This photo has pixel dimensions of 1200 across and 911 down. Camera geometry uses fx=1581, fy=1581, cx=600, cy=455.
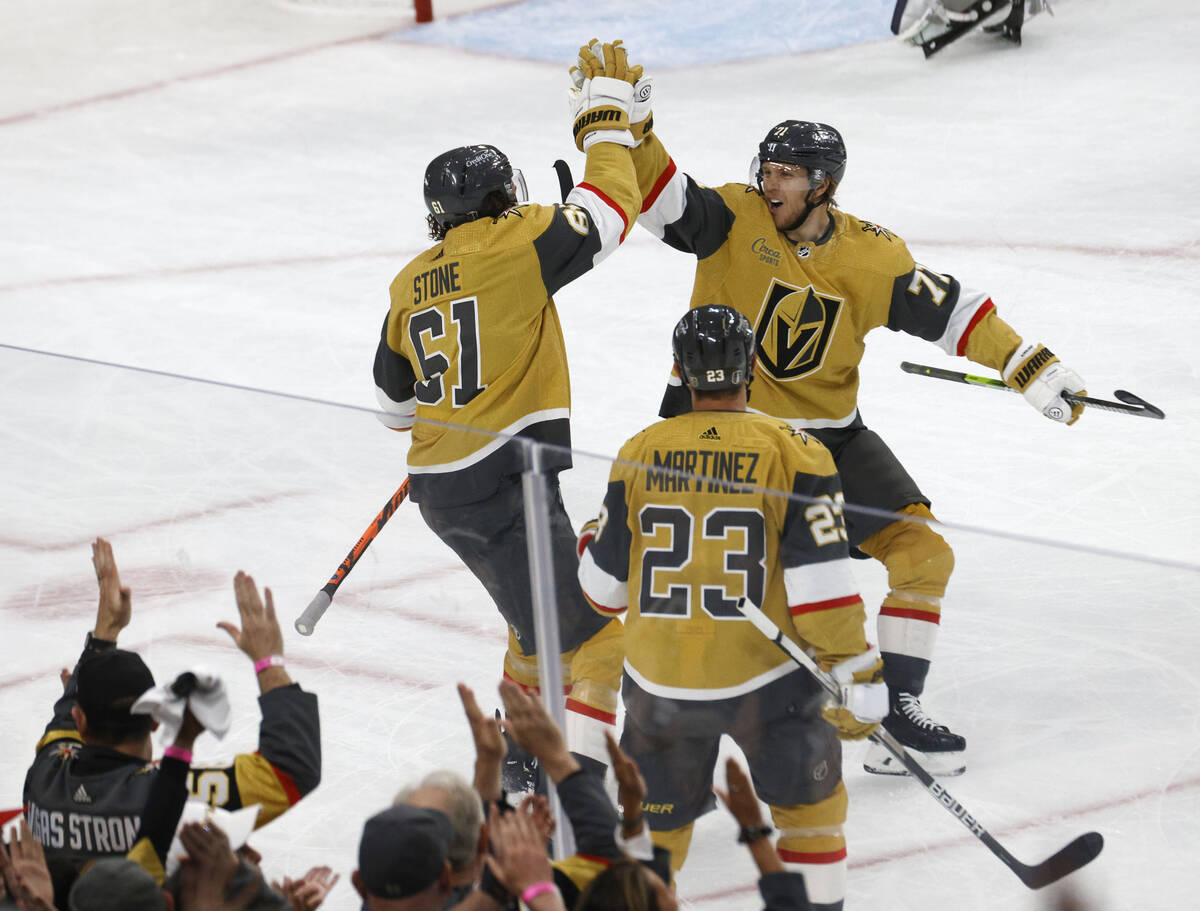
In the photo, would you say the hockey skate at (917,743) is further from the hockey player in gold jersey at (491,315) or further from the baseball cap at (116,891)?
the baseball cap at (116,891)

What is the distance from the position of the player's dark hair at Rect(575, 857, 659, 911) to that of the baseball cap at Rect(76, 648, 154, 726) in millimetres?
848

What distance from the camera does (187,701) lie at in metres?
2.20

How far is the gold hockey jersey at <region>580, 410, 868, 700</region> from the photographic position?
8.17 ft

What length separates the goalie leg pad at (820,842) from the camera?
259 centimetres

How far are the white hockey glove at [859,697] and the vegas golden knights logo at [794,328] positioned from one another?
1053 millimetres

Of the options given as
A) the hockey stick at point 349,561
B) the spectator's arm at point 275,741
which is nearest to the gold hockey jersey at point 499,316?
the hockey stick at point 349,561

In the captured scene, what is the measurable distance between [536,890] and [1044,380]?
2058 mm

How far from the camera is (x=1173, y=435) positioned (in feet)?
15.8

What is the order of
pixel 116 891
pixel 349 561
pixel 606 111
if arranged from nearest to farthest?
pixel 116 891, pixel 349 561, pixel 606 111

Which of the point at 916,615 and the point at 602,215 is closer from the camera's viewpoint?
the point at 916,615

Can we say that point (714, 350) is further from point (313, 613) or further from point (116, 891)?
point (116, 891)

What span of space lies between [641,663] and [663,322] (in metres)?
3.33

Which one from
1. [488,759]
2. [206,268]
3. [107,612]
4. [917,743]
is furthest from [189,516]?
[206,268]

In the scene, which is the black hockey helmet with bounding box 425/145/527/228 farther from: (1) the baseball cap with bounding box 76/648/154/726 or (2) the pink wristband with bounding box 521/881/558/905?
(2) the pink wristband with bounding box 521/881/558/905
